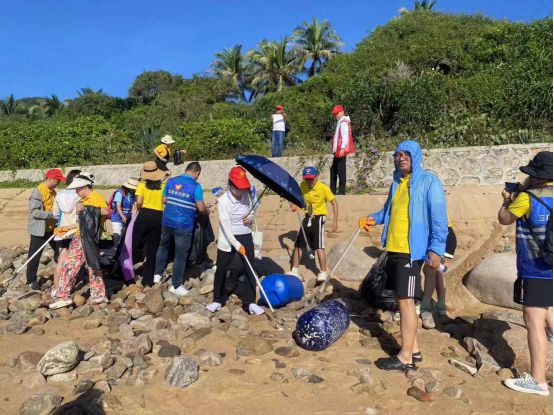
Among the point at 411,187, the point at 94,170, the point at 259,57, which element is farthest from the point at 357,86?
the point at 259,57

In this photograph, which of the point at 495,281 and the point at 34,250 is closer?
the point at 495,281

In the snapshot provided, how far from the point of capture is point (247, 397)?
355 centimetres

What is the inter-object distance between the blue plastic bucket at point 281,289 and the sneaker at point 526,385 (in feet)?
8.04

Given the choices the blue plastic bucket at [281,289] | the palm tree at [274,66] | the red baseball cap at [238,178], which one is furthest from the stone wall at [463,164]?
the palm tree at [274,66]

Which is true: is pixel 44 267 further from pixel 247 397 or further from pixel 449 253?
pixel 449 253

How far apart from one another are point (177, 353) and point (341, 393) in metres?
1.53

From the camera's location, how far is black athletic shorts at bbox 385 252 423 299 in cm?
363

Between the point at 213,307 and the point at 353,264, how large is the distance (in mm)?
2243

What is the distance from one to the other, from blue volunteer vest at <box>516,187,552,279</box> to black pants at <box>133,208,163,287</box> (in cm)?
427

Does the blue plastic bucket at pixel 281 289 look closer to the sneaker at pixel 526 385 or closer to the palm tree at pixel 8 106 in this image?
the sneaker at pixel 526 385

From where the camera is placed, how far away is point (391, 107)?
13.9 m

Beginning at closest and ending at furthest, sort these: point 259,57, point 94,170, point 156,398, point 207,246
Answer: point 156,398, point 207,246, point 94,170, point 259,57

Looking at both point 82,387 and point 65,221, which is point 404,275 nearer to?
point 82,387

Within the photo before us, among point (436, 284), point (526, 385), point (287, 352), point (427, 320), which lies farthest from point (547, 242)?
point (287, 352)
